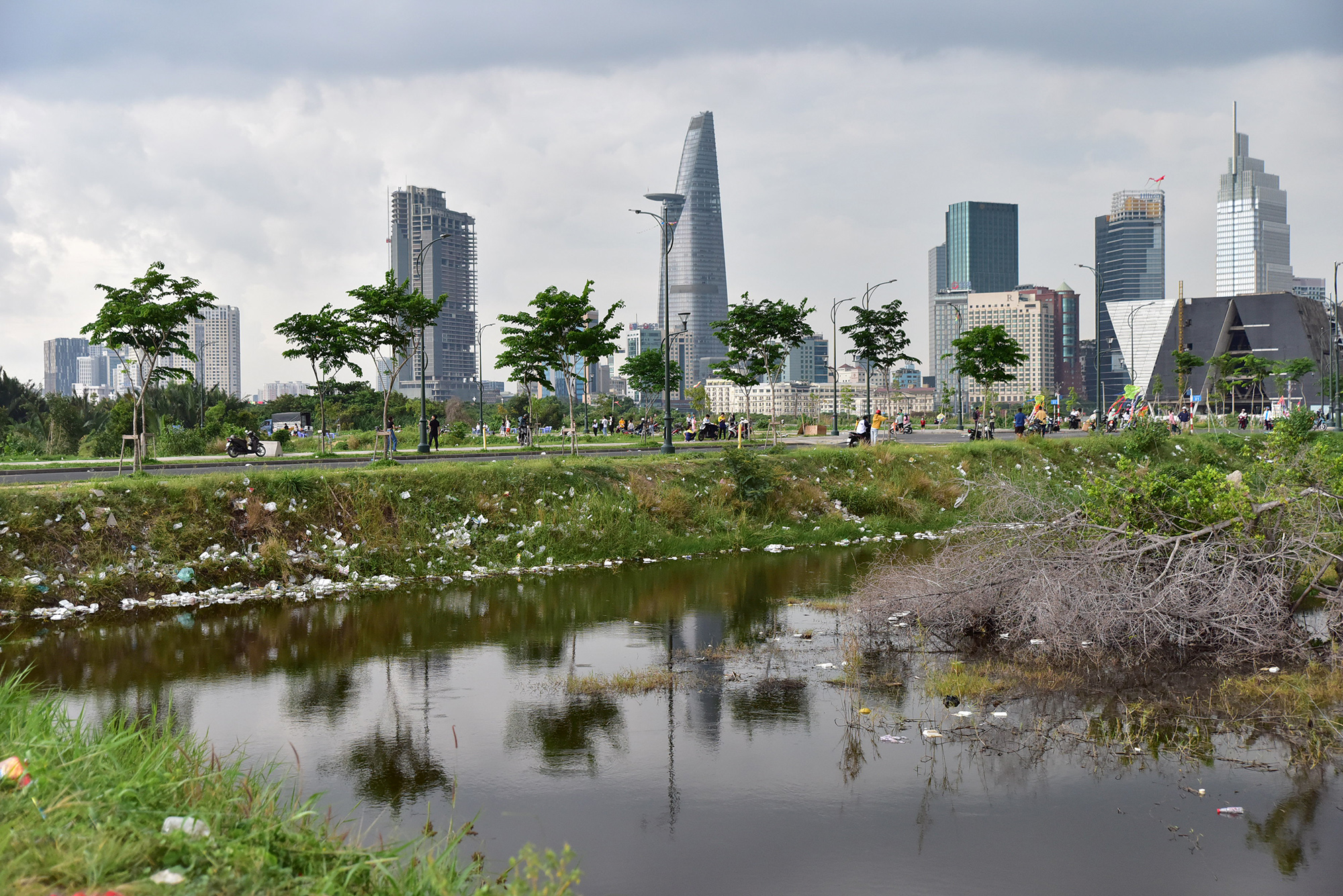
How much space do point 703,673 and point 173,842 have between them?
663 centimetres

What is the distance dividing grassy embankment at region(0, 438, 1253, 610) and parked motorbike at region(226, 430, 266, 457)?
57.7 feet

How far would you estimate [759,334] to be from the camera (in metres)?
44.3

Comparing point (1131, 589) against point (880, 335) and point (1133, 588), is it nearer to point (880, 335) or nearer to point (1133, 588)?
point (1133, 588)

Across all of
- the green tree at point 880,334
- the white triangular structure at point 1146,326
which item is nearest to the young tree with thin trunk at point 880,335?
the green tree at point 880,334

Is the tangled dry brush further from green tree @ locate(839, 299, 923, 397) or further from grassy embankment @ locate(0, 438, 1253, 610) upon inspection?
green tree @ locate(839, 299, 923, 397)

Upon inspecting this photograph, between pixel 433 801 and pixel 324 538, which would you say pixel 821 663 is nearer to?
pixel 433 801

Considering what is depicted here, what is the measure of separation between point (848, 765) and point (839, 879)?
6.14ft

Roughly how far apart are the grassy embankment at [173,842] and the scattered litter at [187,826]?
43 millimetres

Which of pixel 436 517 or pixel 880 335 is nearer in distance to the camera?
pixel 436 517

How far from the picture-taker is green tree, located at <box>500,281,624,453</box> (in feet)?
99.1

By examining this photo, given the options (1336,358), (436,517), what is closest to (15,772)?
(436,517)

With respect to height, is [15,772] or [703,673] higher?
[15,772]

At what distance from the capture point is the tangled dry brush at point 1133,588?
1026 cm

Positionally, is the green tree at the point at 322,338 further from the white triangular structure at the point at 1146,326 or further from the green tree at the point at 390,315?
the white triangular structure at the point at 1146,326
